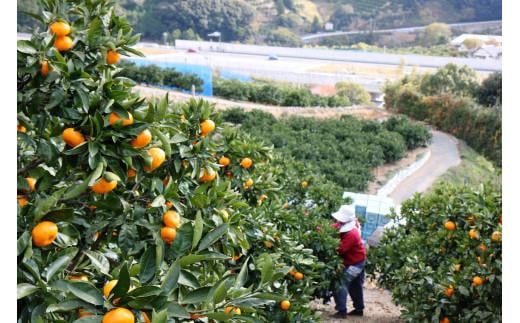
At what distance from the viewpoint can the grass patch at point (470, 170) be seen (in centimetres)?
1146

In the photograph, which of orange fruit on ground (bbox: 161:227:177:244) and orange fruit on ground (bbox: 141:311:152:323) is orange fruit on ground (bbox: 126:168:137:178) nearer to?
orange fruit on ground (bbox: 161:227:177:244)

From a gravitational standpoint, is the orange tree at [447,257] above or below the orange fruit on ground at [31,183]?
below

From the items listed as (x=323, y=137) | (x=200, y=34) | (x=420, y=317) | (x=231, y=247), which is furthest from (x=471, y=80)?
(x=200, y=34)

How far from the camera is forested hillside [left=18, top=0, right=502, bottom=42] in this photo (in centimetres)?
3928

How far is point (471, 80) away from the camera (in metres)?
20.0

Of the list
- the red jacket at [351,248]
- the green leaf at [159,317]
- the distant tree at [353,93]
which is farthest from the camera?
the distant tree at [353,93]

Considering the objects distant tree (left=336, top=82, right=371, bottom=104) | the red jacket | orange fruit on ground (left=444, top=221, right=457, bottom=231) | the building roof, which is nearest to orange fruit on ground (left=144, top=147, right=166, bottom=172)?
orange fruit on ground (left=444, top=221, right=457, bottom=231)

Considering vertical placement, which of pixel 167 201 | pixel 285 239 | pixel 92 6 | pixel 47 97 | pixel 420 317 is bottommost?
pixel 420 317

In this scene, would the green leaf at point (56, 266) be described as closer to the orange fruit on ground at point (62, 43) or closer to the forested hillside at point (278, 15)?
the orange fruit on ground at point (62, 43)

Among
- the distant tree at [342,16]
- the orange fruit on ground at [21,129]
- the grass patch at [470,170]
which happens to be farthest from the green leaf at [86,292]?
the distant tree at [342,16]

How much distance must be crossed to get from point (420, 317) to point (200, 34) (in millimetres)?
39937

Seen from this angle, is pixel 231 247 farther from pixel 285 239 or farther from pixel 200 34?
pixel 200 34

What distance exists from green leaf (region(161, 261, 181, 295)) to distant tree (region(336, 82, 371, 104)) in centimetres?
2243

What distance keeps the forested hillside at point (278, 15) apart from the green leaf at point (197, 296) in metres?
36.4
